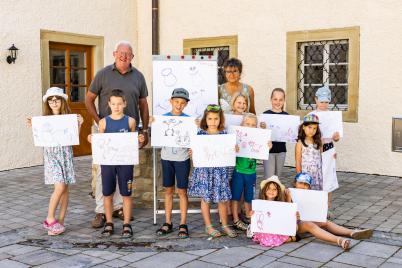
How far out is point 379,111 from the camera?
28.7 ft

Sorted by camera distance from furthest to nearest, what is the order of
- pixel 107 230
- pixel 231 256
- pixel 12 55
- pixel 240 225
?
1. pixel 12 55
2. pixel 240 225
3. pixel 107 230
4. pixel 231 256

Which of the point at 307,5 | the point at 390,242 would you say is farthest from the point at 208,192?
the point at 307,5

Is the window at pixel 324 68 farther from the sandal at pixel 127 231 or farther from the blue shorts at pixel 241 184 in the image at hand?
the sandal at pixel 127 231

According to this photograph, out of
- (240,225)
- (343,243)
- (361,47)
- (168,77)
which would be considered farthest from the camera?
(361,47)

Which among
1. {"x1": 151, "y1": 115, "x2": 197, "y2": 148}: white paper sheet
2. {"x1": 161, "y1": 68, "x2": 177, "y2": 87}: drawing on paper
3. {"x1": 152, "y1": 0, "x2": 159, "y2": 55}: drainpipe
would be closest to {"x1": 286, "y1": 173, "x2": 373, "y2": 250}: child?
{"x1": 151, "y1": 115, "x2": 197, "y2": 148}: white paper sheet

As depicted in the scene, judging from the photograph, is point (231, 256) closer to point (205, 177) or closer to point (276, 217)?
point (276, 217)

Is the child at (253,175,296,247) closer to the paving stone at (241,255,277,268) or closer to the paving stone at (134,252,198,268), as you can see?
the paving stone at (241,255,277,268)

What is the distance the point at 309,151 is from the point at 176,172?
146cm

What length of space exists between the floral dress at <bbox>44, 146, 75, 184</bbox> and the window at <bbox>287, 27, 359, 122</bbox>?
529 centimetres

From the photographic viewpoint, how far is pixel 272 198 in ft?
16.8

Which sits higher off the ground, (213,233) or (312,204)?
(312,204)

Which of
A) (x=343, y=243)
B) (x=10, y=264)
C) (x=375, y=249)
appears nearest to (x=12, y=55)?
(x=10, y=264)

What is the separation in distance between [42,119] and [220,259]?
7.59 feet

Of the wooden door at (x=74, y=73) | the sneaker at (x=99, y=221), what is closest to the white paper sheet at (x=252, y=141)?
the sneaker at (x=99, y=221)
